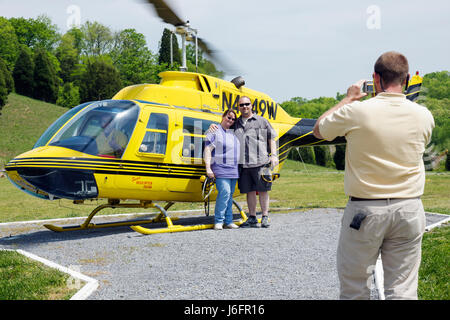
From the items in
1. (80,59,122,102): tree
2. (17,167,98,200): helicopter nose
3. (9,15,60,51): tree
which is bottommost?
(17,167,98,200): helicopter nose

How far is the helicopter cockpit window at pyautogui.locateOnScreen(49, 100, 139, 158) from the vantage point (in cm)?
710

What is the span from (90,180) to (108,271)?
2392 millimetres

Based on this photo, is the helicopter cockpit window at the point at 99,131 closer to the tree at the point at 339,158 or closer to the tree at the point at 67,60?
the tree at the point at 339,158

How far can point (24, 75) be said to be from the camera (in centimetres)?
5844

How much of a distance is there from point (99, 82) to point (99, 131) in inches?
1958

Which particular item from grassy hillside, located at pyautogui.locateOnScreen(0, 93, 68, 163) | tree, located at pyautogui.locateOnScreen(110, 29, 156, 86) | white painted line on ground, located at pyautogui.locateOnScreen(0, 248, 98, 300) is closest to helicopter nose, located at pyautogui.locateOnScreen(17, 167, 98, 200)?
white painted line on ground, located at pyautogui.locateOnScreen(0, 248, 98, 300)

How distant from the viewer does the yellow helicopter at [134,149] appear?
6.77 m

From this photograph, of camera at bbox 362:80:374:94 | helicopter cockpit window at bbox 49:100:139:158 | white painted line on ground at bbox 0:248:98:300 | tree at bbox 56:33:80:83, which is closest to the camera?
camera at bbox 362:80:374:94

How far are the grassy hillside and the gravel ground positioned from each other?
3411 centimetres

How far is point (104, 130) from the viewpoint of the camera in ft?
23.7

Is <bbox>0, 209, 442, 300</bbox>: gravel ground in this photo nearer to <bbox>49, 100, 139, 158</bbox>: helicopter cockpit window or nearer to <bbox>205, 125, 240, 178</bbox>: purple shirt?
<bbox>205, 125, 240, 178</bbox>: purple shirt

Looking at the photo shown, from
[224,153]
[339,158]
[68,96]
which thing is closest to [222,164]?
[224,153]
